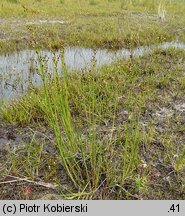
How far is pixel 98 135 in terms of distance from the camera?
3.80 m

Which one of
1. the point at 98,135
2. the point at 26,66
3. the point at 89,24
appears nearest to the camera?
the point at 98,135

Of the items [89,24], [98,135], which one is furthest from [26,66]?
[89,24]

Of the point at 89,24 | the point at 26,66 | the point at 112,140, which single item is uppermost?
the point at 89,24

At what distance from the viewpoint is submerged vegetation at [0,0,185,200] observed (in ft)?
10.1

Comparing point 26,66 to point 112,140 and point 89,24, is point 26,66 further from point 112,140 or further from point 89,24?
point 89,24

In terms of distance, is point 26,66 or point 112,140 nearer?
point 112,140

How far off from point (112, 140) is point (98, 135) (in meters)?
0.19

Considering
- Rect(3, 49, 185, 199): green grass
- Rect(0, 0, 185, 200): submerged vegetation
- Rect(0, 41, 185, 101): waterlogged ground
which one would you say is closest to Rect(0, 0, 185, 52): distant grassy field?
Rect(0, 41, 185, 101): waterlogged ground

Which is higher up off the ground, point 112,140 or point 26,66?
point 26,66

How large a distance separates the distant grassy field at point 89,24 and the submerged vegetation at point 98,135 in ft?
6.98

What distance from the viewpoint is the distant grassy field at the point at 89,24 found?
9117mm

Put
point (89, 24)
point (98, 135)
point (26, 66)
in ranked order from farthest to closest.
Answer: point (89, 24)
point (26, 66)
point (98, 135)

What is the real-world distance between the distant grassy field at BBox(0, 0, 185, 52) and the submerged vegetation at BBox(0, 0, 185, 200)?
6.98ft

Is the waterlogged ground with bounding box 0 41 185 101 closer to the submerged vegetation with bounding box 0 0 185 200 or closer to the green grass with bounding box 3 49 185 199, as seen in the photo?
the submerged vegetation with bounding box 0 0 185 200
